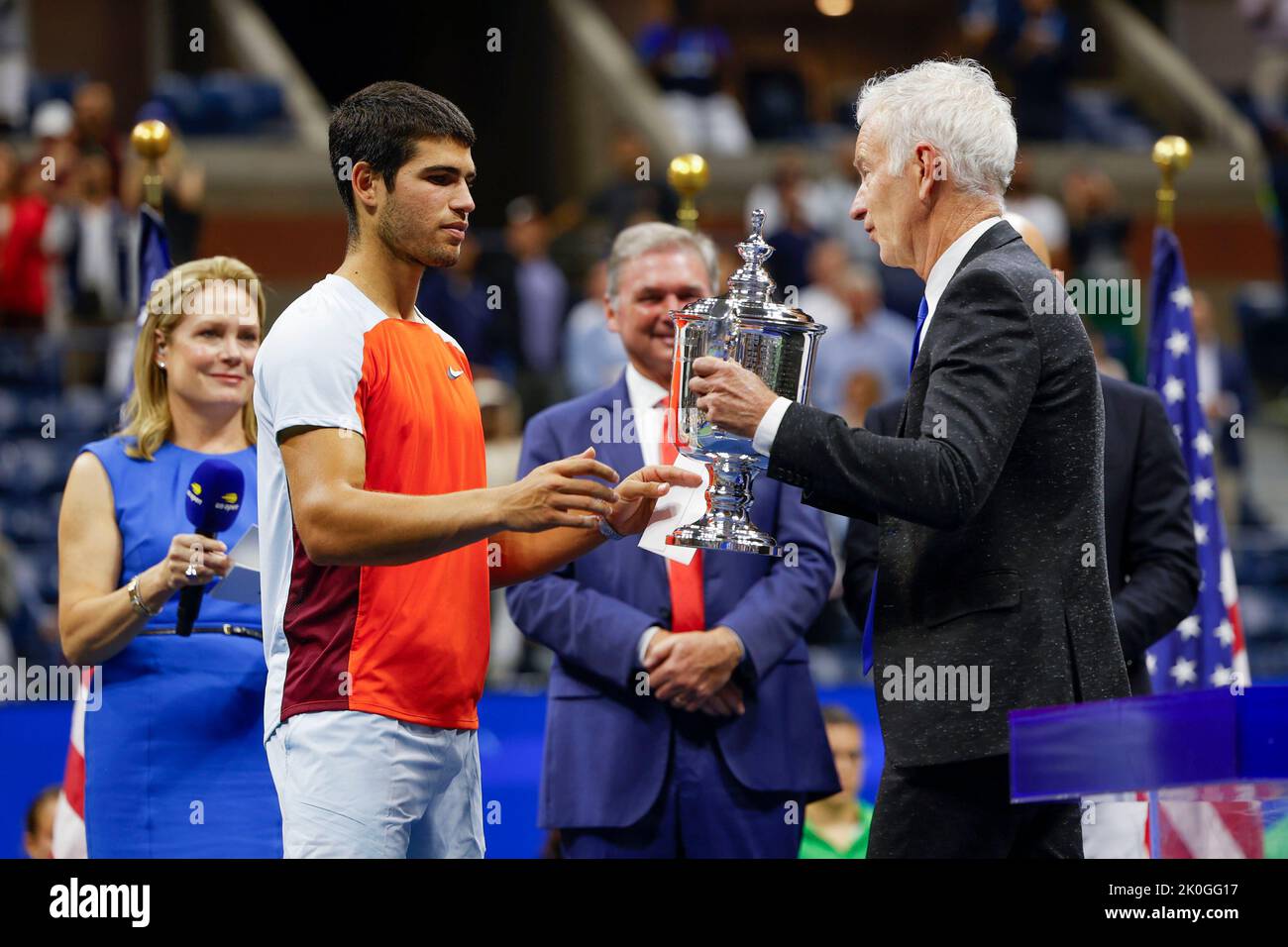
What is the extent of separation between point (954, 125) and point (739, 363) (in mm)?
518

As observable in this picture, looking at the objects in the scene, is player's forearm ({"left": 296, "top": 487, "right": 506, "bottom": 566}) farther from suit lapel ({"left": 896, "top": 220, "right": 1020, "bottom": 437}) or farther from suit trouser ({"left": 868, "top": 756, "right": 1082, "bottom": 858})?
suit trouser ({"left": 868, "top": 756, "right": 1082, "bottom": 858})

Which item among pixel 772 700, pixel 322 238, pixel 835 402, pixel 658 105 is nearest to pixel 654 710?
pixel 772 700

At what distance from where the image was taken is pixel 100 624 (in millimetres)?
3553

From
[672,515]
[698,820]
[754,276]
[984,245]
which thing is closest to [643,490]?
[672,515]

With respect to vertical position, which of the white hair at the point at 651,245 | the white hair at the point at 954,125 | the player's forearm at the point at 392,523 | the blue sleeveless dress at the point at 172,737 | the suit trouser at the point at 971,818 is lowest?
the suit trouser at the point at 971,818

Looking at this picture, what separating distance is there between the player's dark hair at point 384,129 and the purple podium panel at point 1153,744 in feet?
Result: 4.38

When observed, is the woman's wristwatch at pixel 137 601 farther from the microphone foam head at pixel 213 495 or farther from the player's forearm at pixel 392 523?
the player's forearm at pixel 392 523

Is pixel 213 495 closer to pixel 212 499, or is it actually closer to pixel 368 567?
pixel 212 499

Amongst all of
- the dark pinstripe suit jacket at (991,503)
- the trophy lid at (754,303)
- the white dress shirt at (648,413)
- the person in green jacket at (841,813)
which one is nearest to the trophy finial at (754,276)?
the trophy lid at (754,303)

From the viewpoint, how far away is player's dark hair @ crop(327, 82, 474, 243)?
2.93m

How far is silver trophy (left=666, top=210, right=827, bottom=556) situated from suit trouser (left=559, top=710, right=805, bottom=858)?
0.82 meters

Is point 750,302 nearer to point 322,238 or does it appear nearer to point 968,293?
point 968,293

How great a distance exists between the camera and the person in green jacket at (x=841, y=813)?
4.77m

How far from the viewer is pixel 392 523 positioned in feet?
8.89
